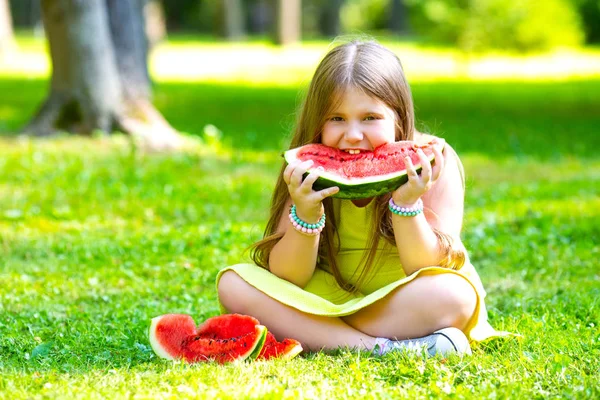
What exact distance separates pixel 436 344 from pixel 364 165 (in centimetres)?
84

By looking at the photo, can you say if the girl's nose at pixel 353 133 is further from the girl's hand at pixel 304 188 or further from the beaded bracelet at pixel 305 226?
the beaded bracelet at pixel 305 226

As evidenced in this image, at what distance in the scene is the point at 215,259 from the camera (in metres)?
5.86

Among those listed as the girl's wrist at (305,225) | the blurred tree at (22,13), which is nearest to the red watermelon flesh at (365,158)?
the girl's wrist at (305,225)

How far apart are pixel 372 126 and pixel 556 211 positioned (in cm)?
364

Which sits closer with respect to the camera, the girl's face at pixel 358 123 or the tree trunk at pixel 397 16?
the girl's face at pixel 358 123

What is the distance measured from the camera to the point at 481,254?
6090 millimetres

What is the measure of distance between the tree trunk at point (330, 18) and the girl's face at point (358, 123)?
34412 millimetres

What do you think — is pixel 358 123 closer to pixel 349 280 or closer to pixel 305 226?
pixel 305 226

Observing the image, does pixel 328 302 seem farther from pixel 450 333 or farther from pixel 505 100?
pixel 505 100

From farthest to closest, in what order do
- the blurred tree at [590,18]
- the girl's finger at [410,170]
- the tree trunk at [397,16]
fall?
the tree trunk at [397,16], the blurred tree at [590,18], the girl's finger at [410,170]

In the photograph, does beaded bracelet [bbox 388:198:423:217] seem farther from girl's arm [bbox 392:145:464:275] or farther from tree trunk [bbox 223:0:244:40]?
tree trunk [bbox 223:0:244:40]

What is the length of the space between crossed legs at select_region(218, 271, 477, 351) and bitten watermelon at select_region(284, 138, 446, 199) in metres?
0.46

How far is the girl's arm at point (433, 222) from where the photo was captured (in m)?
3.87

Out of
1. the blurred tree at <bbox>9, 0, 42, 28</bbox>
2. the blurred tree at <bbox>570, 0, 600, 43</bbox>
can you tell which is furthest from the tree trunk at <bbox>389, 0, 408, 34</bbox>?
the blurred tree at <bbox>9, 0, 42, 28</bbox>
